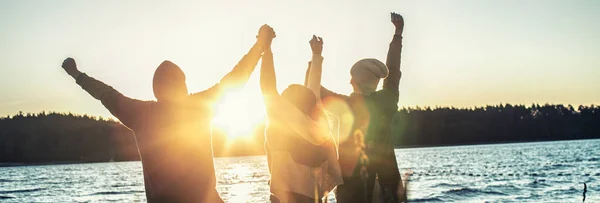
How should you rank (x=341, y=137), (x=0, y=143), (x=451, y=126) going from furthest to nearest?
(x=451, y=126) < (x=0, y=143) < (x=341, y=137)

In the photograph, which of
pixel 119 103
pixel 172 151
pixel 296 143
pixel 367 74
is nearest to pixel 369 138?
pixel 367 74

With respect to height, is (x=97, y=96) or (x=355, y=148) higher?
(x=97, y=96)

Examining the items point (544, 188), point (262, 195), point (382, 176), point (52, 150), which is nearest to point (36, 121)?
point (52, 150)

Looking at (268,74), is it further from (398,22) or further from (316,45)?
(398,22)

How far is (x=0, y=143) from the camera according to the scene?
16512cm

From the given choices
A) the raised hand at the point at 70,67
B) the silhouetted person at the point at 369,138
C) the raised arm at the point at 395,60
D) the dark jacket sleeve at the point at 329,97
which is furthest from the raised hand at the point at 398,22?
the raised hand at the point at 70,67

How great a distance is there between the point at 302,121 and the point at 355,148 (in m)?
1.11

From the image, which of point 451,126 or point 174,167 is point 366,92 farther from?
point 451,126

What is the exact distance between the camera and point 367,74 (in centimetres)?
541

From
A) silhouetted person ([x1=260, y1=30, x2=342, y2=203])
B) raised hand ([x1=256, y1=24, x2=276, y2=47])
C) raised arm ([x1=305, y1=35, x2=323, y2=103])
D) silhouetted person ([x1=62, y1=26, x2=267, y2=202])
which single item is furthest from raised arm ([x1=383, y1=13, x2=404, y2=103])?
silhouetted person ([x1=62, y1=26, x2=267, y2=202])

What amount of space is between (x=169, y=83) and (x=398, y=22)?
254 centimetres

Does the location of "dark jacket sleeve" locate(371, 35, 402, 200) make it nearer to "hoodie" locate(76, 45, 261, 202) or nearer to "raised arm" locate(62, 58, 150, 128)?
"hoodie" locate(76, 45, 261, 202)

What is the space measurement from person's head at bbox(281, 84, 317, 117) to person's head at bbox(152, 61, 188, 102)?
72cm

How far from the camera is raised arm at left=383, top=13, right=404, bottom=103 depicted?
19.0ft
